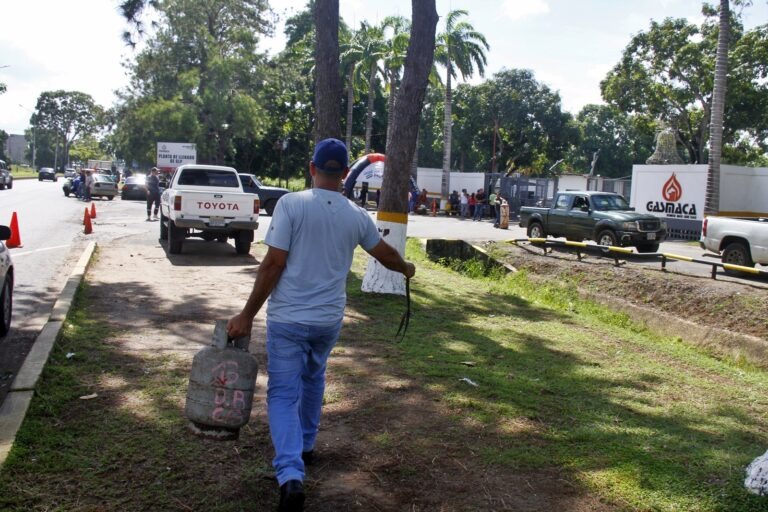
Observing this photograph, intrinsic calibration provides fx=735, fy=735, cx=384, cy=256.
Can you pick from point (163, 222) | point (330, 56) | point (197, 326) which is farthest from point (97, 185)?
point (197, 326)

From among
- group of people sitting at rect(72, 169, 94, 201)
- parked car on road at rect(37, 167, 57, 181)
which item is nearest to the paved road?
group of people sitting at rect(72, 169, 94, 201)

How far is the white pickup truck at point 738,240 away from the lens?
50.1 feet

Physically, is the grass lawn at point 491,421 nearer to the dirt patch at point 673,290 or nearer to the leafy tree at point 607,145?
the dirt patch at point 673,290

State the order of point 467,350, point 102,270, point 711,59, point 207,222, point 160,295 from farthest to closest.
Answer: point 711,59
point 207,222
point 102,270
point 160,295
point 467,350

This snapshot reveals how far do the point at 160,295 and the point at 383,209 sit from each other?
3.18m

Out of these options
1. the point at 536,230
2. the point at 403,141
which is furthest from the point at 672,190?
the point at 403,141

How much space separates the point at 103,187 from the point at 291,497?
120ft

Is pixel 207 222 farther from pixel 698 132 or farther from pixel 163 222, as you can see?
pixel 698 132

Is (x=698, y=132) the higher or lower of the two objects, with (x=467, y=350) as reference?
higher

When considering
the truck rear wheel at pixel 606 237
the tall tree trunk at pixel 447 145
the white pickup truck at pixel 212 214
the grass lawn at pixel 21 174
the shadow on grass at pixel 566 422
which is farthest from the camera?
the grass lawn at pixel 21 174

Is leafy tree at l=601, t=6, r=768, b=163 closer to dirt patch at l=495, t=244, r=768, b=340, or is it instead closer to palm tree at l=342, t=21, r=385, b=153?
palm tree at l=342, t=21, r=385, b=153

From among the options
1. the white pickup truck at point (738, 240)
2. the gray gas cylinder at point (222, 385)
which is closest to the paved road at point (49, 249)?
the white pickup truck at point (738, 240)

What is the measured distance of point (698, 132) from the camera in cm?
4044

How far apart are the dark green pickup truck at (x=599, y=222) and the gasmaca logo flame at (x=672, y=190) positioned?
8241 millimetres
